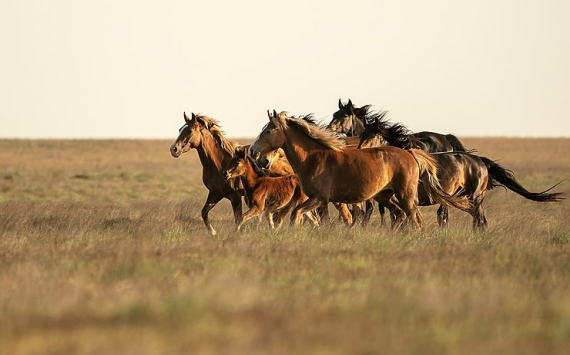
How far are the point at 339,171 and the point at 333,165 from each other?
0.11m

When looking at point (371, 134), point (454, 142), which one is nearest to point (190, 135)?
point (371, 134)

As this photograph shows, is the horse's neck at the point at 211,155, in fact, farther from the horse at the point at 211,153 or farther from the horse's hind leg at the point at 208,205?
the horse's hind leg at the point at 208,205

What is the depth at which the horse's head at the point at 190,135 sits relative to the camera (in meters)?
14.5

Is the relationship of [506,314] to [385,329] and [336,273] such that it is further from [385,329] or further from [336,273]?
[336,273]

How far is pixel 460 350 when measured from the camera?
566 centimetres

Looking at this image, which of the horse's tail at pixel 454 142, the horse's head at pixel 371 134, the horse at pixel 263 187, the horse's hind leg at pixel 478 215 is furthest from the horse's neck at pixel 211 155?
the horse's tail at pixel 454 142

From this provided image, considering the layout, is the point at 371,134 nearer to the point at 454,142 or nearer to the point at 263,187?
the point at 263,187

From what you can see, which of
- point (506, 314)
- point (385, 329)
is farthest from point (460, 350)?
point (506, 314)

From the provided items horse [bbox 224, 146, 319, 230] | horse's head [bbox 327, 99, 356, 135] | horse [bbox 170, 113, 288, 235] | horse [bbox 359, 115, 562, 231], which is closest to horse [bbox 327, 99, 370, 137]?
horse's head [bbox 327, 99, 356, 135]

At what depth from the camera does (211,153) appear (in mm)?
14617

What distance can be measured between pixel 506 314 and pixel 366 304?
922mm

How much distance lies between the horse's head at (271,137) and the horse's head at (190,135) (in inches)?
71.4

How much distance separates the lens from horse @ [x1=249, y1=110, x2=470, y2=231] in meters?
12.7

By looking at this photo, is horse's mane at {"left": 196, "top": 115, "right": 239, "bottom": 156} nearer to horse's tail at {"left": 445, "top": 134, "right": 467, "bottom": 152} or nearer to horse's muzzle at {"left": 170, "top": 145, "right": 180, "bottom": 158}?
horse's muzzle at {"left": 170, "top": 145, "right": 180, "bottom": 158}
